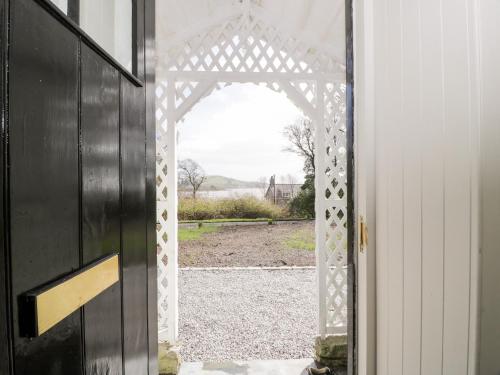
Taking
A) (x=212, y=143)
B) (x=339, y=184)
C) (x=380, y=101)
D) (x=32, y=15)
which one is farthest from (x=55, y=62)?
(x=212, y=143)

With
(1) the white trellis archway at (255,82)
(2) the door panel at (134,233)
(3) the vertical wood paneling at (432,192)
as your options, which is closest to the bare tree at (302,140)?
(1) the white trellis archway at (255,82)

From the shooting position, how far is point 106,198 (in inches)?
30.6

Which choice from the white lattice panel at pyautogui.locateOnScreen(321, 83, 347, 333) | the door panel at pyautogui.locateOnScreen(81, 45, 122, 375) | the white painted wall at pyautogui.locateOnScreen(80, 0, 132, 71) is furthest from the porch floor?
the white painted wall at pyautogui.locateOnScreen(80, 0, 132, 71)

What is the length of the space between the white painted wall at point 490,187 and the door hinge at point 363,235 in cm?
38

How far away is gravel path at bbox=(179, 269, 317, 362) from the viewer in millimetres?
2783

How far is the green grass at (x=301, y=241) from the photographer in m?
7.01

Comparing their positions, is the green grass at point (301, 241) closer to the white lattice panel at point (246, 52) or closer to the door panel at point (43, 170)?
the white lattice panel at point (246, 52)

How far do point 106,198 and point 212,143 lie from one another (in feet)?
23.5

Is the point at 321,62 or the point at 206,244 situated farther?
the point at 206,244

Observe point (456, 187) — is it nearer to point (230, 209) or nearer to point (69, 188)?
point (69, 188)

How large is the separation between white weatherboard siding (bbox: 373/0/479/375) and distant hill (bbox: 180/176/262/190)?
23.0ft

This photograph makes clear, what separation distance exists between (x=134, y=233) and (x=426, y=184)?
0.81 m

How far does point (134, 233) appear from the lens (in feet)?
3.15

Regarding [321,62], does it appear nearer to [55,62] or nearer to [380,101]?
[380,101]
